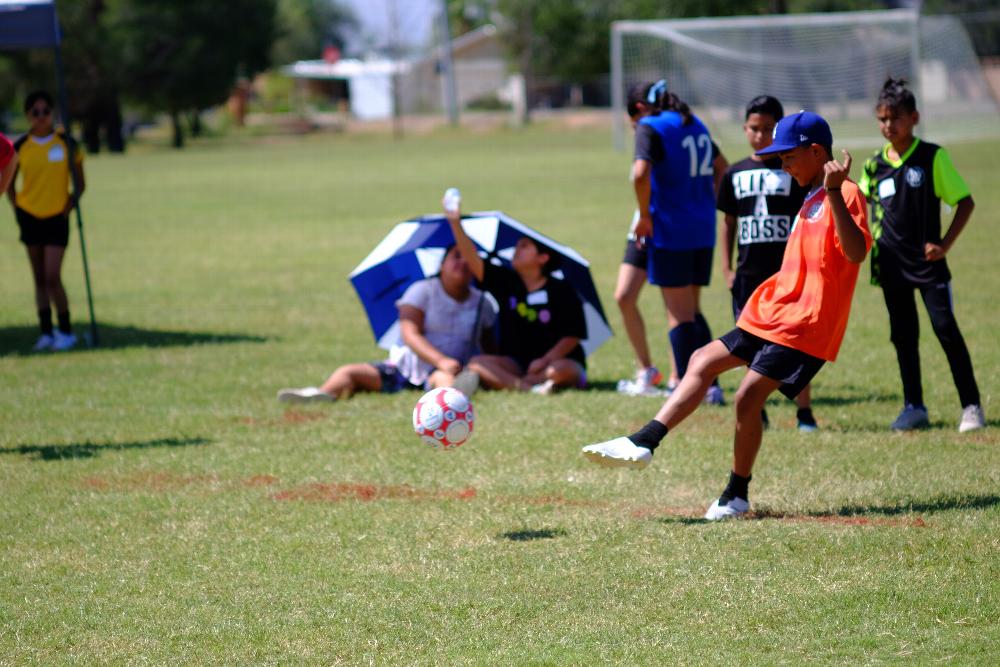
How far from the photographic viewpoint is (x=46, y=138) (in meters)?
12.0

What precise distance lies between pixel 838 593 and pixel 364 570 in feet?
6.78

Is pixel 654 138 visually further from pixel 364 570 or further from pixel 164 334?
pixel 164 334

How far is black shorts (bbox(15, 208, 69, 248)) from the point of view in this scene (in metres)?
11.9

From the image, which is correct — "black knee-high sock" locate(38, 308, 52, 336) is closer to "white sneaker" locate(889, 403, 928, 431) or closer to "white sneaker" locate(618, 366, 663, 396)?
"white sneaker" locate(618, 366, 663, 396)

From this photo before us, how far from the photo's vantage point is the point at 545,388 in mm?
9461

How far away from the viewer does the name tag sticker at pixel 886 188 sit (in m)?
7.96

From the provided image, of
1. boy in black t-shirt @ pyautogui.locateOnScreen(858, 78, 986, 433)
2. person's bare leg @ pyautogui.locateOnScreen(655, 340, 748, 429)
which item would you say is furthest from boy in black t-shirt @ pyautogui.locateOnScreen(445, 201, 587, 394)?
person's bare leg @ pyautogui.locateOnScreen(655, 340, 748, 429)

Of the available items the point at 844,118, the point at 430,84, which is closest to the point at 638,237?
the point at 844,118

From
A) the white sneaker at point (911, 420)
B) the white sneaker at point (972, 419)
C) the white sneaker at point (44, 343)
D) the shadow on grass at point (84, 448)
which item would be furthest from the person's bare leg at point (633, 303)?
the white sneaker at point (44, 343)

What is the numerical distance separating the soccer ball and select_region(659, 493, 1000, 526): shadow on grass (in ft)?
3.75

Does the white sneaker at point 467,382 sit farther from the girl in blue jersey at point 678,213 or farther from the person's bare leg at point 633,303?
the girl in blue jersey at point 678,213

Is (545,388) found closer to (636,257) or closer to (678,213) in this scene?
(636,257)

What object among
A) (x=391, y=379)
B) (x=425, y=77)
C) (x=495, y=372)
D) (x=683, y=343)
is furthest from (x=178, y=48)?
(x=683, y=343)

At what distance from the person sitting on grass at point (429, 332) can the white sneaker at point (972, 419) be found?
364cm
